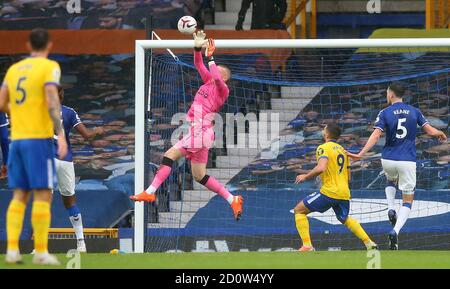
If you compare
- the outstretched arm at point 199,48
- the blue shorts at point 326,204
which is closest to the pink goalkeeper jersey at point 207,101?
the outstretched arm at point 199,48

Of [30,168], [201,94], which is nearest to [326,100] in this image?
[201,94]

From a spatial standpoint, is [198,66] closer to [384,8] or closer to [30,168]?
[30,168]

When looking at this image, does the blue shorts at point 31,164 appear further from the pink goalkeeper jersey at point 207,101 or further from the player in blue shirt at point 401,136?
the player in blue shirt at point 401,136

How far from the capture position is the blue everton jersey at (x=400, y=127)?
48.2ft

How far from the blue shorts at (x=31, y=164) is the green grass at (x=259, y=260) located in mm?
917

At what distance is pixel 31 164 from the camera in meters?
10.0

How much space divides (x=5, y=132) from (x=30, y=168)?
3128mm

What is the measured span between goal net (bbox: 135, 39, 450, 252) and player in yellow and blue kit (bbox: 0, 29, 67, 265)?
5.80 m

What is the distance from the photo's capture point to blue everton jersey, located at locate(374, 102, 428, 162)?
14688mm

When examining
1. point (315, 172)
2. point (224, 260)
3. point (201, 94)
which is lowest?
point (224, 260)

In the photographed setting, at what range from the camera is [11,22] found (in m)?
20.5
